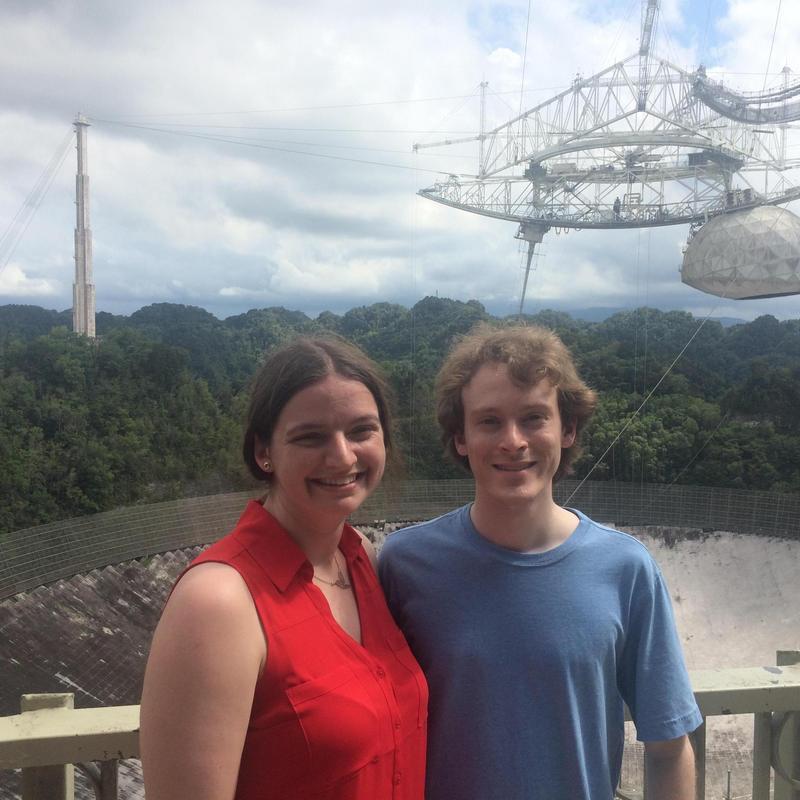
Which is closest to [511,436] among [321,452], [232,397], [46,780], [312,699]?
[321,452]

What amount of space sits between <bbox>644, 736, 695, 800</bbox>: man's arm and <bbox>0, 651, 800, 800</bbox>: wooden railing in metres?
0.17


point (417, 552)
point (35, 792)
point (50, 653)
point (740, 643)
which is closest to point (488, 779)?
point (417, 552)

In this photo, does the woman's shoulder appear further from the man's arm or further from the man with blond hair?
the man's arm

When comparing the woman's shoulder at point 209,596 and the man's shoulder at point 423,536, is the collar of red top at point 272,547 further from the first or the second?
the man's shoulder at point 423,536

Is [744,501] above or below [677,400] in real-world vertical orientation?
below

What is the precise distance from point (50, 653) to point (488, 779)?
10.6 metres

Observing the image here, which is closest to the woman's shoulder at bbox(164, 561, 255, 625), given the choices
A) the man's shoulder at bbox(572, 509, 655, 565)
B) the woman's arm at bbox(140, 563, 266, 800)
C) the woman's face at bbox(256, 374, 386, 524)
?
the woman's arm at bbox(140, 563, 266, 800)

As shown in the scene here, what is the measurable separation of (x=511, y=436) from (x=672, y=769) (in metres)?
0.71

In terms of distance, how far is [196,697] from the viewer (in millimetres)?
1063

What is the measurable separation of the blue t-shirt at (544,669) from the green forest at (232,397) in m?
16.6

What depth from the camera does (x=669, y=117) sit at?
17.3 meters

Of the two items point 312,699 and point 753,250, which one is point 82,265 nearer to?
point 753,250

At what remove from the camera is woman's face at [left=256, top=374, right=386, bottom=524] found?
132 centimetres

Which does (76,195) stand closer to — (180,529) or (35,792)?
(180,529)
